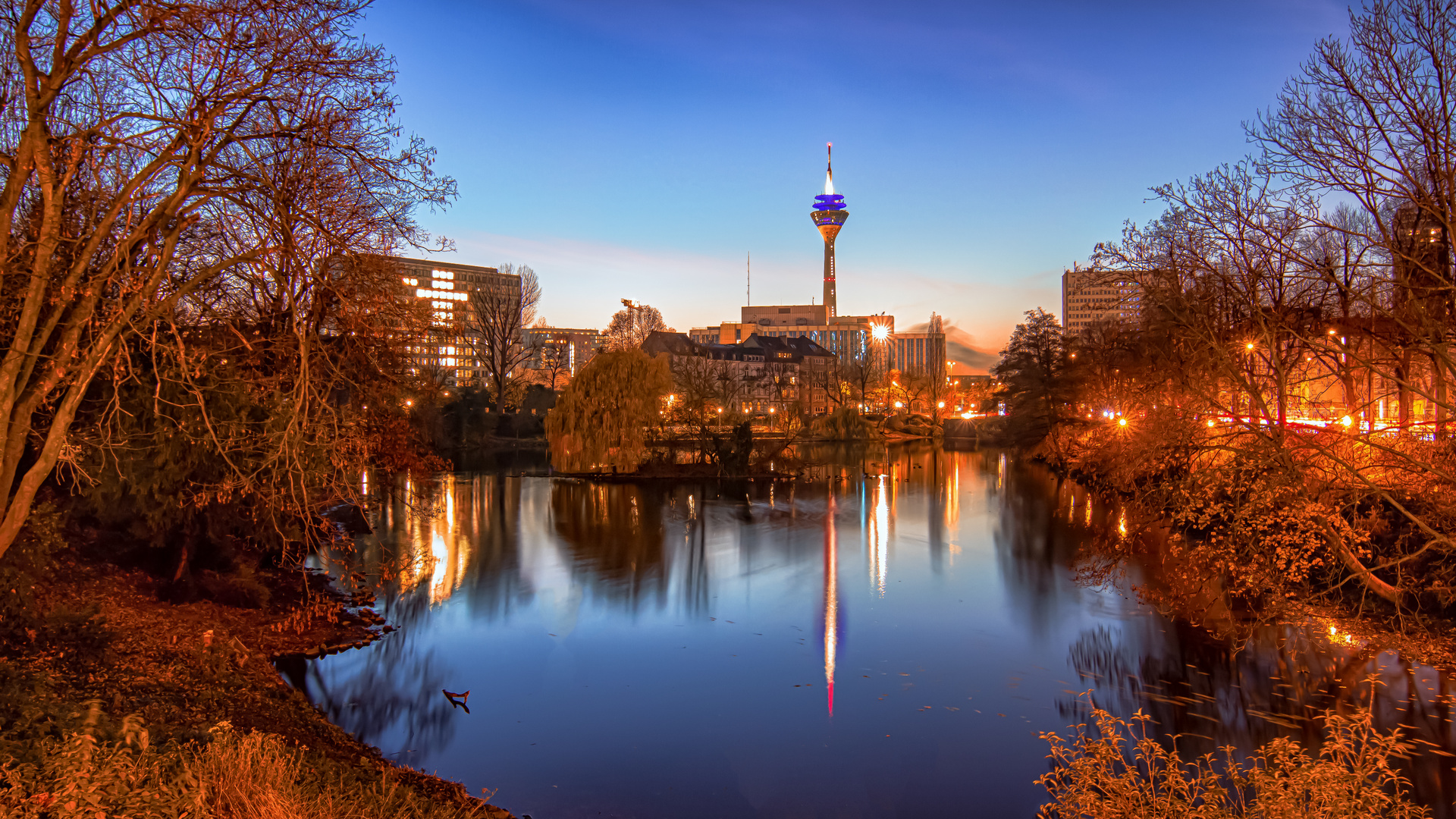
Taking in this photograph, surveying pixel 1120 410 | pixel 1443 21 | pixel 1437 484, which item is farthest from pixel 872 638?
pixel 1120 410

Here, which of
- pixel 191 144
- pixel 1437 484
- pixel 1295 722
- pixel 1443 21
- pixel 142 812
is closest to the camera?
pixel 142 812

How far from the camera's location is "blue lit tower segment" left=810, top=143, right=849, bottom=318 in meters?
186

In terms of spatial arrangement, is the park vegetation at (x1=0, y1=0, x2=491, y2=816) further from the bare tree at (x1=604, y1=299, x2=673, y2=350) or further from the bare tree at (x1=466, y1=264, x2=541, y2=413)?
the bare tree at (x1=604, y1=299, x2=673, y2=350)

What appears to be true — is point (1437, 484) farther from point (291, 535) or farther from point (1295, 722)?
point (291, 535)

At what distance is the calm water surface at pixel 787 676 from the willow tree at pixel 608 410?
10998mm

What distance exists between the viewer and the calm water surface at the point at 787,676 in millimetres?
9984

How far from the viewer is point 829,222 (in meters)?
187

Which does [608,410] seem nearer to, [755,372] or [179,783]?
[179,783]

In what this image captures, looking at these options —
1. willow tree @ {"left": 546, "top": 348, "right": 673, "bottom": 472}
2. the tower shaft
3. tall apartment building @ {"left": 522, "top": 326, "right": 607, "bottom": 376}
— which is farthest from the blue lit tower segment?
willow tree @ {"left": 546, "top": 348, "right": 673, "bottom": 472}

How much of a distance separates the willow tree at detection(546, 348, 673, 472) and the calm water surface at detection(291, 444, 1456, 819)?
433 inches

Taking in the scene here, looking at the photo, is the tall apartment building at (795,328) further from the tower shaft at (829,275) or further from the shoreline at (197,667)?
the shoreline at (197,667)

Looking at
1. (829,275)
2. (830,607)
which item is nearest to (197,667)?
(830,607)

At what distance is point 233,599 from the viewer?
555 inches

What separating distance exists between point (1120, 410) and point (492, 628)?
26059mm
